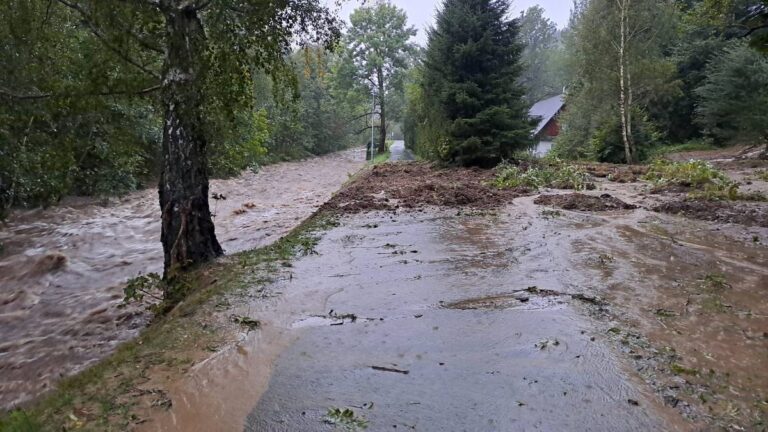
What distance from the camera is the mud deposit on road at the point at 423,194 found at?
10.2m

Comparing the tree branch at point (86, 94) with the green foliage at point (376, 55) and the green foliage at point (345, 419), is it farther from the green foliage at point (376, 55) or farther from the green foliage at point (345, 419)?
the green foliage at point (376, 55)

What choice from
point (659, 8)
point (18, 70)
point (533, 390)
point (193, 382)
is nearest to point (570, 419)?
point (533, 390)

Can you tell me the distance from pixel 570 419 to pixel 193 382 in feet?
7.54

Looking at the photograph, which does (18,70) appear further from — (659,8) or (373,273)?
(659,8)

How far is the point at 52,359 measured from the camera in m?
5.01

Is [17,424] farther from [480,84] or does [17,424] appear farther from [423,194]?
[480,84]

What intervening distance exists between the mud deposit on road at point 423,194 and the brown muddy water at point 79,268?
1.44 meters

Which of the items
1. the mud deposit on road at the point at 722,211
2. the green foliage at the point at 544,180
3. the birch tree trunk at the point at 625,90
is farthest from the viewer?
the birch tree trunk at the point at 625,90

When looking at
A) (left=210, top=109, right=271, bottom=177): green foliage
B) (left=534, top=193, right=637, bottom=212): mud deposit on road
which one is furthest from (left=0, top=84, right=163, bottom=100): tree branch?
(left=534, top=193, right=637, bottom=212): mud deposit on road

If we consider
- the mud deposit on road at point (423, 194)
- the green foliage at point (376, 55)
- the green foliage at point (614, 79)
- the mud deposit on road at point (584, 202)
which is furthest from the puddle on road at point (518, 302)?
the green foliage at point (376, 55)

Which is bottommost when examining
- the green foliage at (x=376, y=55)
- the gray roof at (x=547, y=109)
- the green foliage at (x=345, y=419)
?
the green foliage at (x=345, y=419)

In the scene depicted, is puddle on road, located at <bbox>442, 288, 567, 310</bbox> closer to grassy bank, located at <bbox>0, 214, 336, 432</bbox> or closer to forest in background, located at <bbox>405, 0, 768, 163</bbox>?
grassy bank, located at <bbox>0, 214, 336, 432</bbox>

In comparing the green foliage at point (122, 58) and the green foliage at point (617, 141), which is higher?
the green foliage at point (122, 58)

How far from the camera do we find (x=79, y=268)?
8500mm
